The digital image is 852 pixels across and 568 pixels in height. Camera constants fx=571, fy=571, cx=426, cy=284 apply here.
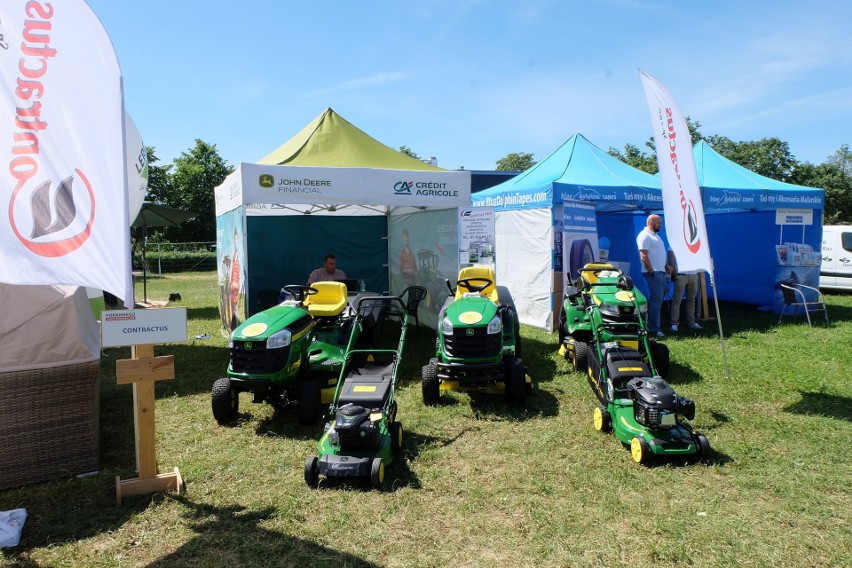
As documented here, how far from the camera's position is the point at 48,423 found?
12.3 ft

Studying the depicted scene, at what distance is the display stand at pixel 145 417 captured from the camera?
11.6ft

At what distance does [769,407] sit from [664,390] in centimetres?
190

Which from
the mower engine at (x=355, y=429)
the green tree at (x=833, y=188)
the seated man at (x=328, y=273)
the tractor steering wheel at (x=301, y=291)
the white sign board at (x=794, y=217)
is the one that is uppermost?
the green tree at (x=833, y=188)

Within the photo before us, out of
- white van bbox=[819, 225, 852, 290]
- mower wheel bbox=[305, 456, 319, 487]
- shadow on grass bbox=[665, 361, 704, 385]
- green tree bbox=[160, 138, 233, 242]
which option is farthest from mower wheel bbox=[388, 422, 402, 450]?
green tree bbox=[160, 138, 233, 242]

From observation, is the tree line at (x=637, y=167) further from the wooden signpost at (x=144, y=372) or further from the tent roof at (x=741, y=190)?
the wooden signpost at (x=144, y=372)

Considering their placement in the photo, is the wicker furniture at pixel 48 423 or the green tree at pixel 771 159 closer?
the wicker furniture at pixel 48 423

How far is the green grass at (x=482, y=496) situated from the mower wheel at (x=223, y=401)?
0.10 m

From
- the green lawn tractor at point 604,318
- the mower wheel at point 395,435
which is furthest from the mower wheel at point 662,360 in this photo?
the mower wheel at point 395,435

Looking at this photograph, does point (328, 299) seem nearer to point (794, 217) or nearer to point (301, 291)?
point (301, 291)

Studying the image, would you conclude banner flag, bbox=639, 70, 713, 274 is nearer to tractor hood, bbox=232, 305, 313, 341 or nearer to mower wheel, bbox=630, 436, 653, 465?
mower wheel, bbox=630, 436, 653, 465

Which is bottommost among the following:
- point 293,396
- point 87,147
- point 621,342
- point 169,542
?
point 169,542

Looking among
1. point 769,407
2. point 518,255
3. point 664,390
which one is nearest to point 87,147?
point 664,390

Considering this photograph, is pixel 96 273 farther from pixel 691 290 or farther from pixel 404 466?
pixel 691 290

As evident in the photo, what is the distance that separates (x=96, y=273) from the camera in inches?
118
